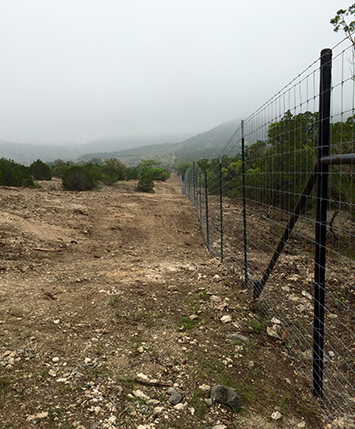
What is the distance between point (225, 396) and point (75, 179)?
1462 centimetres

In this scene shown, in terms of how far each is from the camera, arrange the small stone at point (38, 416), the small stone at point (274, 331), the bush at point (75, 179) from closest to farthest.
Answer: 1. the small stone at point (38, 416)
2. the small stone at point (274, 331)
3. the bush at point (75, 179)

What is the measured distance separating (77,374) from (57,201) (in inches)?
323

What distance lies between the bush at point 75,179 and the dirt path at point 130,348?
9.72m

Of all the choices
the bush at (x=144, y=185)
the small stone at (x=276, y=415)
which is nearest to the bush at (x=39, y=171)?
the bush at (x=144, y=185)

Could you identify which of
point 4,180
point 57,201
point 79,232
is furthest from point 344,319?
point 4,180

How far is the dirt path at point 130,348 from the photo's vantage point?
7.24ft

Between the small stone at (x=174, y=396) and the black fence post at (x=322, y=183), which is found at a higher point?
the black fence post at (x=322, y=183)

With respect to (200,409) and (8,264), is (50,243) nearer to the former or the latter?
(8,264)

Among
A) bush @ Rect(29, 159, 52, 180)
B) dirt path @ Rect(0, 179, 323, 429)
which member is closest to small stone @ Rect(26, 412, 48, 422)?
dirt path @ Rect(0, 179, 323, 429)

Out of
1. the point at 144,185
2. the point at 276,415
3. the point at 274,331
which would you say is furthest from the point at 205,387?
the point at 144,185

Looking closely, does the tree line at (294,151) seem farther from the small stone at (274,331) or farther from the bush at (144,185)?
the bush at (144,185)

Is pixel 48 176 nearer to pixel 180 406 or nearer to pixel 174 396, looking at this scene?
pixel 174 396

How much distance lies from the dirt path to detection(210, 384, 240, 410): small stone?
0.06 m

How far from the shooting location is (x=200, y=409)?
2.28 metres
